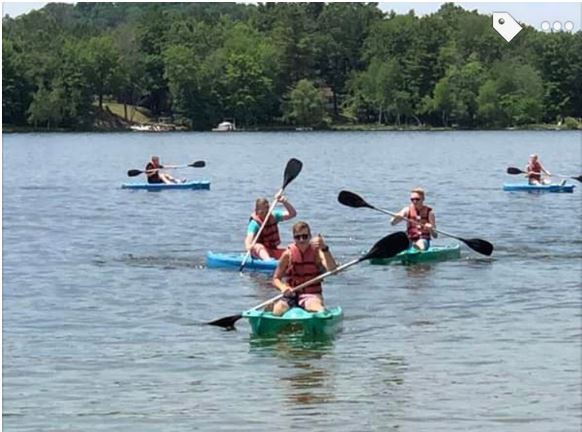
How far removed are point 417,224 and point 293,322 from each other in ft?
21.1

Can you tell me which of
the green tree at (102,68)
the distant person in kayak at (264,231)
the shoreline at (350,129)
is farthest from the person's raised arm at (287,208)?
the shoreline at (350,129)

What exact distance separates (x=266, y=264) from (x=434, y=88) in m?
99.9

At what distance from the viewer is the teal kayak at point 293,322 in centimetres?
1458

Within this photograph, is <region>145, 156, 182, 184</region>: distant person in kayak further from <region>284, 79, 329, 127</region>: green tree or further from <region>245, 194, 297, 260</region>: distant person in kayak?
<region>284, 79, 329, 127</region>: green tree

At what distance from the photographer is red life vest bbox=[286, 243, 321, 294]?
587 inches

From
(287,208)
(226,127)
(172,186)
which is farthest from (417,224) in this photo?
(226,127)

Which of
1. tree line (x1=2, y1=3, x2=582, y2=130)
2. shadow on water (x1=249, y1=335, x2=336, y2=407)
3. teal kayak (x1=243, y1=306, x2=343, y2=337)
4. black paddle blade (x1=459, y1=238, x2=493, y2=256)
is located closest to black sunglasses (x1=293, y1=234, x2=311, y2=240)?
teal kayak (x1=243, y1=306, x2=343, y2=337)

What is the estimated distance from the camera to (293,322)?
14.6 m

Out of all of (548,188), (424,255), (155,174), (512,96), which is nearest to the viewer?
(424,255)

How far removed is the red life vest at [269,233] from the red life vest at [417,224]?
1925 millimetres

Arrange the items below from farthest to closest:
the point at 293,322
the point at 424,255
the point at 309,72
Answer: the point at 309,72 → the point at 424,255 → the point at 293,322

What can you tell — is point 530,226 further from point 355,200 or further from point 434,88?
point 434,88

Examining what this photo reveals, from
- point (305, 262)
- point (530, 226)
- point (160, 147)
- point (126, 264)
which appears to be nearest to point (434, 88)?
point (160, 147)

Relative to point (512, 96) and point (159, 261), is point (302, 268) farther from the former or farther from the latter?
point (512, 96)
